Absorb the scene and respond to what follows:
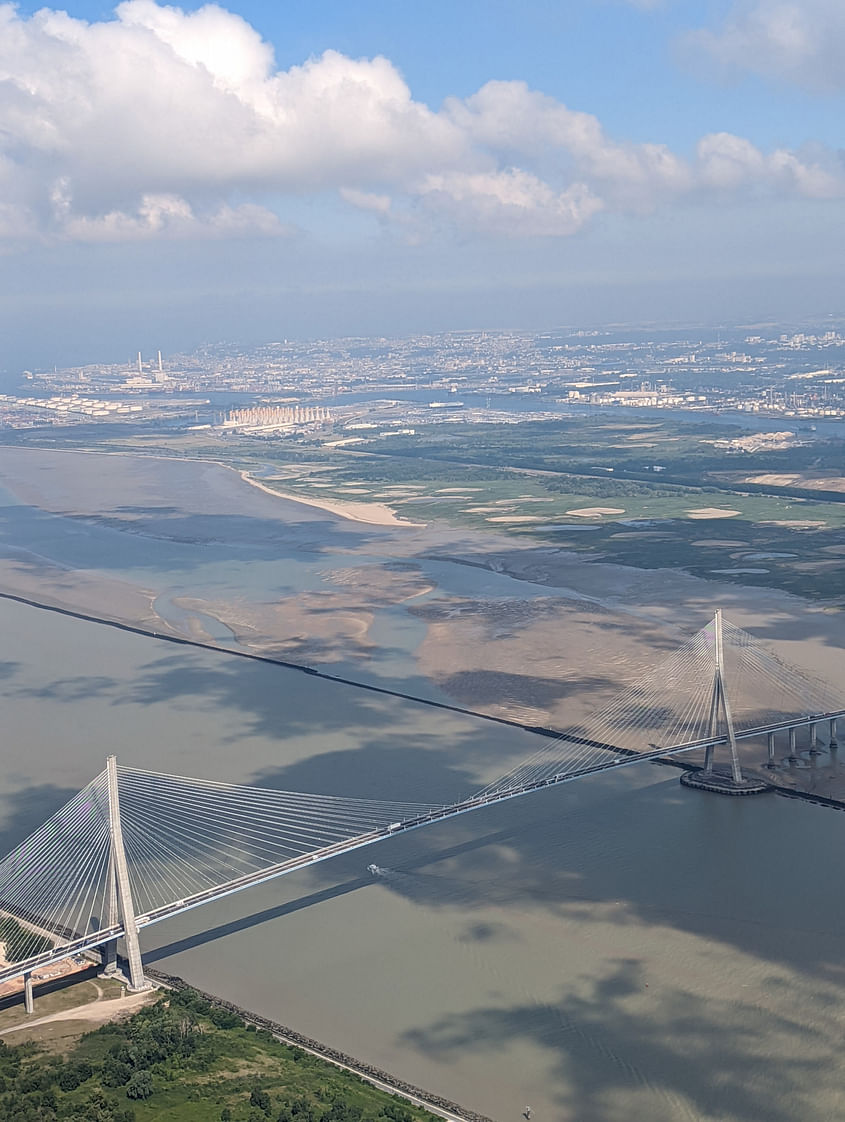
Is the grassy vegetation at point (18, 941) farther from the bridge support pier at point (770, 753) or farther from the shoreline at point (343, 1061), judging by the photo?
the bridge support pier at point (770, 753)

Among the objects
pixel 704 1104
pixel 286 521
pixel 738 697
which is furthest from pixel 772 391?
pixel 704 1104

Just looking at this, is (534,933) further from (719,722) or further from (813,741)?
(813,741)

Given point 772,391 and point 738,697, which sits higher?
point 772,391

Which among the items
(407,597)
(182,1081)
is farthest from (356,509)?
(182,1081)

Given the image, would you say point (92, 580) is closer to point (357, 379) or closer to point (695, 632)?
point (695, 632)

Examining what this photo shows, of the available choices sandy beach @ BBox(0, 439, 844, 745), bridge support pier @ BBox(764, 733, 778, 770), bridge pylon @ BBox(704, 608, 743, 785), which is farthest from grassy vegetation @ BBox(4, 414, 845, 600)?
bridge support pier @ BBox(764, 733, 778, 770)
